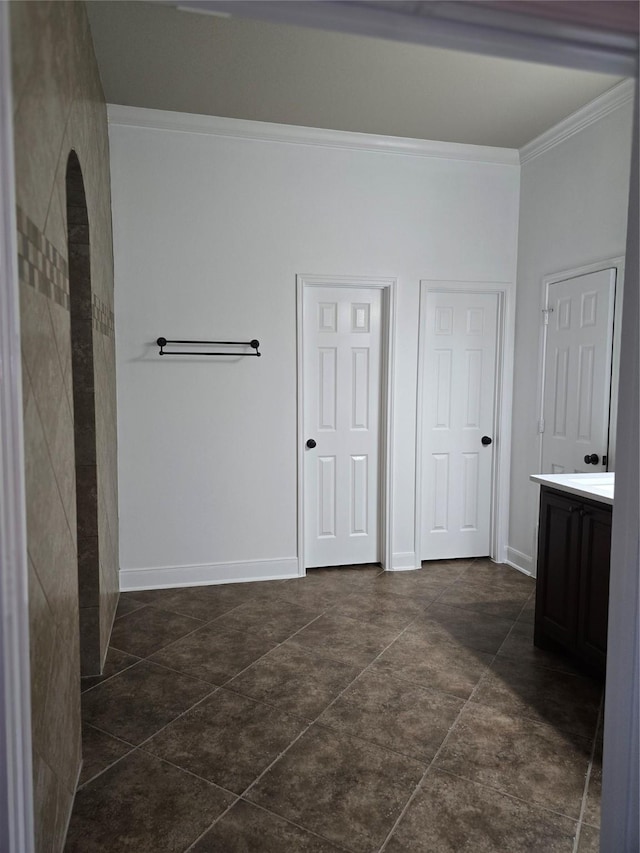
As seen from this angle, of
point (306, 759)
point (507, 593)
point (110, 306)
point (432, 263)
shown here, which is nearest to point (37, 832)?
point (306, 759)

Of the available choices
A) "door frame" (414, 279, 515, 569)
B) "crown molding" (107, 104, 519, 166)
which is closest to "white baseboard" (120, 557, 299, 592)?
"door frame" (414, 279, 515, 569)

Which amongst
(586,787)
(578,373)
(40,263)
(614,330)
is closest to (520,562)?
(578,373)

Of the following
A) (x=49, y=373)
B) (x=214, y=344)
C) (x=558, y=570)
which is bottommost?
(x=558, y=570)

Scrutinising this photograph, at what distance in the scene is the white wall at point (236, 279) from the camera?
3781mm

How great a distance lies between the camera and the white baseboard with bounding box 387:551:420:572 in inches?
171

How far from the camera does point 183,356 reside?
3865mm

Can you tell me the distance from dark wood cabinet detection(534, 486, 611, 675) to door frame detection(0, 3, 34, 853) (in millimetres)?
2280

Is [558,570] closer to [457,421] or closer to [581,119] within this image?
[457,421]

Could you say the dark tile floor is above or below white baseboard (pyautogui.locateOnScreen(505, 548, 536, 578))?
below

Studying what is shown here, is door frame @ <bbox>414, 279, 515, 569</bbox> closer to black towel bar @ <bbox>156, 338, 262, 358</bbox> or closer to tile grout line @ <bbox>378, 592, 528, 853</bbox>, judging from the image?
black towel bar @ <bbox>156, 338, 262, 358</bbox>

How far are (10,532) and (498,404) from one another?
154 inches

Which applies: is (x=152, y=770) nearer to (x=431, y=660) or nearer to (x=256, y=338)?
(x=431, y=660)

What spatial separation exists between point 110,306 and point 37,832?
2.81 meters

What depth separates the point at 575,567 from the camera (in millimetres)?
2811
